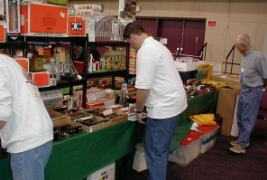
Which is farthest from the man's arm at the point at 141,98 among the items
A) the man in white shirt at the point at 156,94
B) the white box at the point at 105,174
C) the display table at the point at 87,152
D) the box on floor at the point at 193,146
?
the box on floor at the point at 193,146

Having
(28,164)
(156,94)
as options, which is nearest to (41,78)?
(156,94)

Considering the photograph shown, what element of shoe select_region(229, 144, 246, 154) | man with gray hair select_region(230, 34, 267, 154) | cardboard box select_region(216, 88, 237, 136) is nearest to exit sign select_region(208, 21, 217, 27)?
cardboard box select_region(216, 88, 237, 136)

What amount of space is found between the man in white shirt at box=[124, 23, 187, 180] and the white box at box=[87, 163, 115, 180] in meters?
0.33

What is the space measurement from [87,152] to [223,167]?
70.4 inches

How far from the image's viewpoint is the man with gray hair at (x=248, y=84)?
3465 millimetres

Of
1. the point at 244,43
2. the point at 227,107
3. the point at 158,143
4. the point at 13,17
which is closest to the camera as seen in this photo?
the point at 13,17

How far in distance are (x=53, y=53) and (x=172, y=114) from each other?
105 centimetres

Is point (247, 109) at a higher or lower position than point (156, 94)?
lower

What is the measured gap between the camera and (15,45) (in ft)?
6.64

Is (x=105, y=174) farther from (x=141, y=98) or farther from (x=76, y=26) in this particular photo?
(x=76, y=26)

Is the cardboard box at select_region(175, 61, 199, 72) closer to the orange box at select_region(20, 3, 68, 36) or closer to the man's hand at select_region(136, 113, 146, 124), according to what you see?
the man's hand at select_region(136, 113, 146, 124)

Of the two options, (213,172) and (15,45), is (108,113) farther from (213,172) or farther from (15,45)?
(213,172)

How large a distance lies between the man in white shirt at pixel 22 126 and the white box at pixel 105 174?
0.93 meters

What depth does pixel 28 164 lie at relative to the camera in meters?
1.35
